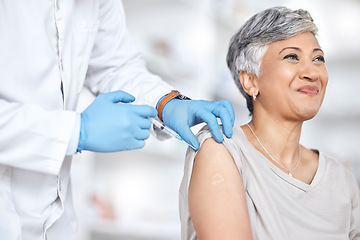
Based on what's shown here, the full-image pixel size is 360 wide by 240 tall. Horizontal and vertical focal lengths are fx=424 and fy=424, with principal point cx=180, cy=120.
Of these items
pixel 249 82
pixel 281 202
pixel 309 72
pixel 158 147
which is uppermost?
pixel 309 72

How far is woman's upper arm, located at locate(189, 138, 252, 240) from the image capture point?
1000 millimetres

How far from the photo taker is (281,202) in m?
1.15

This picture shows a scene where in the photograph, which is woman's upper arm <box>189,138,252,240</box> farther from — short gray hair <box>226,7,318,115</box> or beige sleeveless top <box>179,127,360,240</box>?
short gray hair <box>226,7,318,115</box>

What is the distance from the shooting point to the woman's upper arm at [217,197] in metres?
1.00

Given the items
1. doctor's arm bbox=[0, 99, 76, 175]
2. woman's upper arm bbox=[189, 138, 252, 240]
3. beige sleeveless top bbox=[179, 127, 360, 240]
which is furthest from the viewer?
beige sleeveless top bbox=[179, 127, 360, 240]

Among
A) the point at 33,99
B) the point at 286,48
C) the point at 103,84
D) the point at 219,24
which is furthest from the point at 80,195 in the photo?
the point at 219,24

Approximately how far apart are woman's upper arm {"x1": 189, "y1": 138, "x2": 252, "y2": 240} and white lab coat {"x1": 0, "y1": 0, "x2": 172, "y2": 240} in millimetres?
347

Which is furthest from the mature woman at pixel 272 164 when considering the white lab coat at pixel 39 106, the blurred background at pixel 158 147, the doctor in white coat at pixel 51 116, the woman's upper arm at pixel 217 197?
the blurred background at pixel 158 147

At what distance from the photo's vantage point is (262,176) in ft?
3.85

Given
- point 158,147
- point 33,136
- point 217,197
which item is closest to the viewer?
point 33,136

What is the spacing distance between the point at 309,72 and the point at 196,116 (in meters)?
0.37

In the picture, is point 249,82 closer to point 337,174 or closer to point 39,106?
point 337,174

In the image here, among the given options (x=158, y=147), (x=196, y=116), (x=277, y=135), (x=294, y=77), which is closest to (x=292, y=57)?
(x=294, y=77)

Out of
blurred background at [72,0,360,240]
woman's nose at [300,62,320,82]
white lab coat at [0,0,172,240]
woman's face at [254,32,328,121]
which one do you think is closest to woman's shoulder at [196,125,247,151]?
woman's face at [254,32,328,121]
